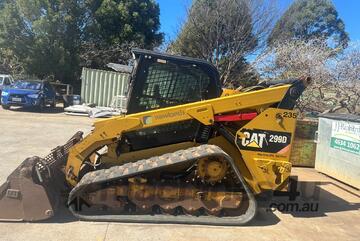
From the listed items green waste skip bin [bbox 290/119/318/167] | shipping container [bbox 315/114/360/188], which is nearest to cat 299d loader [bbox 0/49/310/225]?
shipping container [bbox 315/114/360/188]

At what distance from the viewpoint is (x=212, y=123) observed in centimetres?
586

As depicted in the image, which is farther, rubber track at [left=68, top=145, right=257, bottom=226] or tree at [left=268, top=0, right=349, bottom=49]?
tree at [left=268, top=0, right=349, bottom=49]

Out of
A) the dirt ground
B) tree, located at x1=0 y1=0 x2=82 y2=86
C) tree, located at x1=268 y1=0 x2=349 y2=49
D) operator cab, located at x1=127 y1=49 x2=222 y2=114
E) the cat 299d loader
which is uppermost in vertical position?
tree, located at x1=268 y1=0 x2=349 y2=49

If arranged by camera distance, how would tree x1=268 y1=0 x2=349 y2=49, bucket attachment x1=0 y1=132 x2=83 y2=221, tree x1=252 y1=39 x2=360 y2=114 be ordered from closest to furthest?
bucket attachment x1=0 y1=132 x2=83 y2=221
tree x1=252 y1=39 x2=360 y2=114
tree x1=268 y1=0 x2=349 y2=49

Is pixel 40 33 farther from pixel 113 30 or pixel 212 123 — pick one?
pixel 212 123

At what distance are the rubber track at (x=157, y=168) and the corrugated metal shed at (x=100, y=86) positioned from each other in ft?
61.9

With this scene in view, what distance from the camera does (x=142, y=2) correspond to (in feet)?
102

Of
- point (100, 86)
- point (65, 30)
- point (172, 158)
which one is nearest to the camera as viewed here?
point (172, 158)

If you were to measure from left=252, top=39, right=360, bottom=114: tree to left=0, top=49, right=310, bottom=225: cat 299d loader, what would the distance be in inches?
305

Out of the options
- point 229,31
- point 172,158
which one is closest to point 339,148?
point 172,158

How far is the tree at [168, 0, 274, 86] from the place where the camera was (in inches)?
964

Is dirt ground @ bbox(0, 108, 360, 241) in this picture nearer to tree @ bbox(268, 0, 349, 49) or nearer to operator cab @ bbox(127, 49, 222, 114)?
operator cab @ bbox(127, 49, 222, 114)

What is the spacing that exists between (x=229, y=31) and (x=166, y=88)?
19571mm

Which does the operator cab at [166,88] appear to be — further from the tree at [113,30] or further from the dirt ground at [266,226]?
the tree at [113,30]
